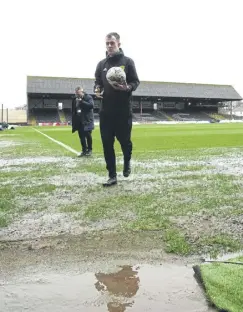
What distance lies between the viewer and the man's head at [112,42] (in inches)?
199

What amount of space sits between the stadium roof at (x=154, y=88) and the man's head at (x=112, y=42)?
6608cm

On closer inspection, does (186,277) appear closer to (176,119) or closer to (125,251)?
(125,251)

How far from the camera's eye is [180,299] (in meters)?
2.10

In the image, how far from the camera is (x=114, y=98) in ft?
17.3

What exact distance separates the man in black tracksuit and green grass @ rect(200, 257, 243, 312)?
2.92 meters

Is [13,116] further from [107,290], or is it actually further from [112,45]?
[107,290]

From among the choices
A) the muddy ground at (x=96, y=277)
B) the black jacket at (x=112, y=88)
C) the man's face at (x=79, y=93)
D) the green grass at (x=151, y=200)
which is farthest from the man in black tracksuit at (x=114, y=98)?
the man's face at (x=79, y=93)

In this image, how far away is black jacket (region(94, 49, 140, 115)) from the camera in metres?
5.20

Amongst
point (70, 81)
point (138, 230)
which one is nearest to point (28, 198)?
point (138, 230)

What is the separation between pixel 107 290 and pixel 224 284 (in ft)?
2.00

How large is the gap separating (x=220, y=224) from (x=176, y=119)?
70.0 m

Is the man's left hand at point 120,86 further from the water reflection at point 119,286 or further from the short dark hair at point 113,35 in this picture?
the water reflection at point 119,286

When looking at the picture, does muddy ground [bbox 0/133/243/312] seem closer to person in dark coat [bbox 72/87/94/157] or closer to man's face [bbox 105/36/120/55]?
man's face [bbox 105/36/120/55]

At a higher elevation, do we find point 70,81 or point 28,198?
point 70,81
